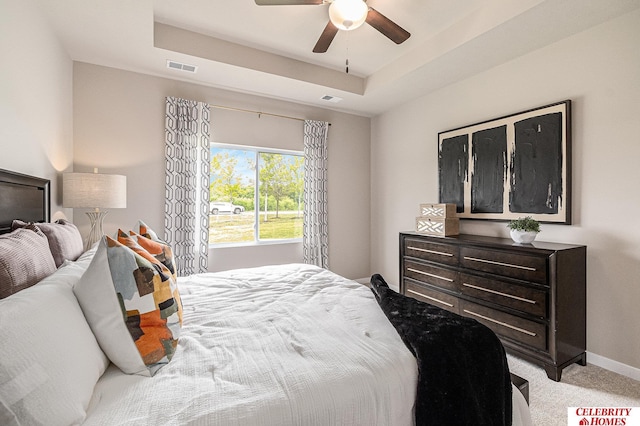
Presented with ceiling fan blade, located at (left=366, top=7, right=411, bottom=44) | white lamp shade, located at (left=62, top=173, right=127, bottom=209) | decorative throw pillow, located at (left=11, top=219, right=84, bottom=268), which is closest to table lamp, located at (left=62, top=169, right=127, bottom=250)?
white lamp shade, located at (left=62, top=173, right=127, bottom=209)

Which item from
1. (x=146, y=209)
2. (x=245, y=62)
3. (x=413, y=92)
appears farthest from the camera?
(x=413, y=92)

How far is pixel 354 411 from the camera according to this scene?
940 mm

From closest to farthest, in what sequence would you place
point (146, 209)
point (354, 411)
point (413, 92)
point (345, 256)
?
point (354, 411) < point (146, 209) < point (413, 92) < point (345, 256)

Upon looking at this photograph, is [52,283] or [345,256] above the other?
[52,283]

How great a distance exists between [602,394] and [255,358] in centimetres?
240

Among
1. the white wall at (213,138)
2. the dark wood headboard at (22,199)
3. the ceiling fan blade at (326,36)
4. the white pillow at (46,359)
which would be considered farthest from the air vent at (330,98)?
the white pillow at (46,359)

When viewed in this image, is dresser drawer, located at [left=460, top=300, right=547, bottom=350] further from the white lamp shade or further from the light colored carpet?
the white lamp shade

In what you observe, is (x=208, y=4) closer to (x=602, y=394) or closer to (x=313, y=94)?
(x=313, y=94)

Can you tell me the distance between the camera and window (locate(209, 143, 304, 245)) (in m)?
3.79

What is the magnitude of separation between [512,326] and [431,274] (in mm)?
898

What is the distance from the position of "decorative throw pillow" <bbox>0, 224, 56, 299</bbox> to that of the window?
8.03 ft

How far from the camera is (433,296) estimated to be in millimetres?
3166

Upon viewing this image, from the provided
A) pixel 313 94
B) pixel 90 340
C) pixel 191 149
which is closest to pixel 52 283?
pixel 90 340

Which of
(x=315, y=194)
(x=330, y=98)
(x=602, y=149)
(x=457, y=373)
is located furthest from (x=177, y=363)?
(x=330, y=98)
